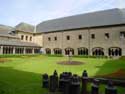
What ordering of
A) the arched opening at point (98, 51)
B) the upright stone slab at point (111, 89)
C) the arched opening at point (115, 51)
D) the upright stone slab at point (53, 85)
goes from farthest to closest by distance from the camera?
1. the arched opening at point (98, 51)
2. the arched opening at point (115, 51)
3. the upright stone slab at point (53, 85)
4. the upright stone slab at point (111, 89)

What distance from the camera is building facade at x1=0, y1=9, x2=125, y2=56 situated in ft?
113

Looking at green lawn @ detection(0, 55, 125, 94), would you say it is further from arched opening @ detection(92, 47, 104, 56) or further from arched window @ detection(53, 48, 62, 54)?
arched window @ detection(53, 48, 62, 54)

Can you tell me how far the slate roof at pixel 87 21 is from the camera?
35.2m

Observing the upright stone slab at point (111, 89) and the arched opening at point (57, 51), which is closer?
the upright stone slab at point (111, 89)

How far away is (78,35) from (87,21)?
4124mm

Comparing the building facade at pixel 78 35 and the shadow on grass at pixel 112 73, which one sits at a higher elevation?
the building facade at pixel 78 35

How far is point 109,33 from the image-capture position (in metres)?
34.8

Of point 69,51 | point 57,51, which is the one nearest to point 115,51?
point 69,51

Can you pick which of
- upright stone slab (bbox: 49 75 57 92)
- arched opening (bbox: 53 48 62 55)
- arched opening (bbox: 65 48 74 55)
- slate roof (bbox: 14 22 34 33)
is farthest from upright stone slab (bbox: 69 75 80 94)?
slate roof (bbox: 14 22 34 33)

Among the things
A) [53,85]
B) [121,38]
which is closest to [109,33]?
[121,38]

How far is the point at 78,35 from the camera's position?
3934 centimetres

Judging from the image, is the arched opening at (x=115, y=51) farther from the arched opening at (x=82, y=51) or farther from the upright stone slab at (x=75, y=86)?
the upright stone slab at (x=75, y=86)

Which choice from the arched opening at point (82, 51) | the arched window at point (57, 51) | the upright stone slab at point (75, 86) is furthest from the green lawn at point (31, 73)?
the arched window at point (57, 51)

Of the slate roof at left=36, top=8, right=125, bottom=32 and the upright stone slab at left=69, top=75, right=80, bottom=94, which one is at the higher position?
the slate roof at left=36, top=8, right=125, bottom=32
